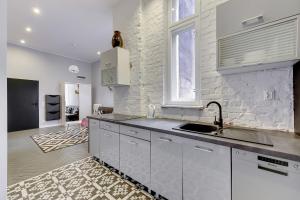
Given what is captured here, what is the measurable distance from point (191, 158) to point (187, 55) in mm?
1637

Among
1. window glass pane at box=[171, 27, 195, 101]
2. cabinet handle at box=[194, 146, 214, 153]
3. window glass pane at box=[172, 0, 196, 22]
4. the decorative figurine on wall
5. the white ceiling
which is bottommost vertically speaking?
cabinet handle at box=[194, 146, 214, 153]

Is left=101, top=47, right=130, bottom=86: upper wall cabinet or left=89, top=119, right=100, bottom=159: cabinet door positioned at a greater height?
left=101, top=47, right=130, bottom=86: upper wall cabinet

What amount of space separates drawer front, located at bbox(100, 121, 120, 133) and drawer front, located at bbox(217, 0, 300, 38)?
1826mm

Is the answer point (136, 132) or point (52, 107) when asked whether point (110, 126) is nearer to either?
point (136, 132)

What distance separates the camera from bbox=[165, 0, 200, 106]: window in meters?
2.30

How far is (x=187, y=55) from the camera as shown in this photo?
97.2 inches

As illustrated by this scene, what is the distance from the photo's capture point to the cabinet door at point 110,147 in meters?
2.38

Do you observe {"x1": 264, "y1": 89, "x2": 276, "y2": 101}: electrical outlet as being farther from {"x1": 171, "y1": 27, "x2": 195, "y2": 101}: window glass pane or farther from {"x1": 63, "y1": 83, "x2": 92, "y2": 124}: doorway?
{"x1": 63, "y1": 83, "x2": 92, "y2": 124}: doorway

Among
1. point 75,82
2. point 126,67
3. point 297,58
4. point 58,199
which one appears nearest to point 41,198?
point 58,199

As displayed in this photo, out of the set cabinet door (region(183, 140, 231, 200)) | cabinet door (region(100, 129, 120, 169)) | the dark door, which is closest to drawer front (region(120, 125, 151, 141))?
cabinet door (region(100, 129, 120, 169))

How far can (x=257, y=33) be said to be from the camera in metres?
1.39

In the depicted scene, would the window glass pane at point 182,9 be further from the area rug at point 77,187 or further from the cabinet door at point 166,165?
the area rug at point 77,187

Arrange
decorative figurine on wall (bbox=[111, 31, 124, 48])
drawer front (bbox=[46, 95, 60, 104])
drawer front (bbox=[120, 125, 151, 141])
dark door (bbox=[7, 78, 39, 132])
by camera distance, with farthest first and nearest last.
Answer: drawer front (bbox=[46, 95, 60, 104]), dark door (bbox=[7, 78, 39, 132]), decorative figurine on wall (bbox=[111, 31, 124, 48]), drawer front (bbox=[120, 125, 151, 141])

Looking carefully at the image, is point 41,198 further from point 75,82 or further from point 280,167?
point 75,82
